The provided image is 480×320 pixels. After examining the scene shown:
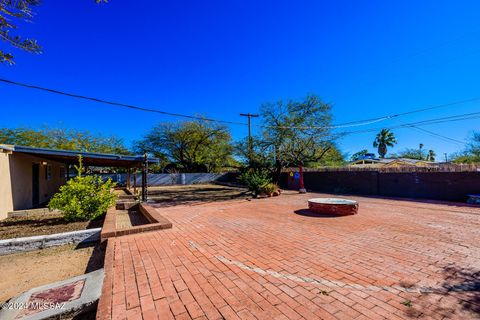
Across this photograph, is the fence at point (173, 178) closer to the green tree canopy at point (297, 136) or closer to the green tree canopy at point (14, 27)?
the green tree canopy at point (297, 136)

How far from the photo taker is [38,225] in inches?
249

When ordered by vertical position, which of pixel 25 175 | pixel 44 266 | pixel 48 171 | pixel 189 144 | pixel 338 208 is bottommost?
pixel 44 266

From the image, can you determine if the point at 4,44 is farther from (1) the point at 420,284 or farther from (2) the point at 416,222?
(2) the point at 416,222

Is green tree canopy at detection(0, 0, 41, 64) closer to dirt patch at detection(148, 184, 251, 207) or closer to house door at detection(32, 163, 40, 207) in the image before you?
dirt patch at detection(148, 184, 251, 207)

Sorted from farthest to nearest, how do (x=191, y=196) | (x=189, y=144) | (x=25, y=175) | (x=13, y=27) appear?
(x=189, y=144) → (x=191, y=196) → (x=25, y=175) → (x=13, y=27)

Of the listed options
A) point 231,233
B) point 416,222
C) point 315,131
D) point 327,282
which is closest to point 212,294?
point 327,282

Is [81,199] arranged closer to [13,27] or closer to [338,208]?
[13,27]

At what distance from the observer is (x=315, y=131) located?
45.0 ft

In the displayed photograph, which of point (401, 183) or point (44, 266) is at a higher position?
point (401, 183)

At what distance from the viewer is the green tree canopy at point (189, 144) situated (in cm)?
2750

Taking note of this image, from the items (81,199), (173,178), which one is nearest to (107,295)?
(81,199)

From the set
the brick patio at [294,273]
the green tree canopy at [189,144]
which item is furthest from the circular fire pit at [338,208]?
the green tree canopy at [189,144]

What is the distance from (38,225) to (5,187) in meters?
2.57

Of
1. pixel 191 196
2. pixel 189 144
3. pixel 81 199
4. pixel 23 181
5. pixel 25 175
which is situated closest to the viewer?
pixel 81 199
